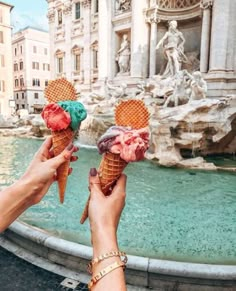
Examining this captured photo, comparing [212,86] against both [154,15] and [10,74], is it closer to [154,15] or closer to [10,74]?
[154,15]

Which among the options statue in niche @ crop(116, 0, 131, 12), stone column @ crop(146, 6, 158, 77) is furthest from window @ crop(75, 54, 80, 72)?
stone column @ crop(146, 6, 158, 77)

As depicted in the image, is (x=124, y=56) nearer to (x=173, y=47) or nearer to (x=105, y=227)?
(x=173, y=47)

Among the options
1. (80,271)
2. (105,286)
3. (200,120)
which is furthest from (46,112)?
(200,120)

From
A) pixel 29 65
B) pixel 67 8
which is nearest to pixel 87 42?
pixel 67 8

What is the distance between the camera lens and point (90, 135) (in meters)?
11.3

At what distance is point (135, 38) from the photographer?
574 inches

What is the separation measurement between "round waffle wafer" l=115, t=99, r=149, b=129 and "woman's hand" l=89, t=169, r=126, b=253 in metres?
0.28

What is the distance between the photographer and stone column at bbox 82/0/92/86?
742 inches

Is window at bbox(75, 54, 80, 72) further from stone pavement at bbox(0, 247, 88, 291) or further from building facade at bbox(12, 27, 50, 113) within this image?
building facade at bbox(12, 27, 50, 113)

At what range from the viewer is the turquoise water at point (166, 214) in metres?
3.20

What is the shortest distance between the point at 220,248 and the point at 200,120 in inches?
213

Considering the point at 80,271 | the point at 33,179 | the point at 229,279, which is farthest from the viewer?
the point at 80,271

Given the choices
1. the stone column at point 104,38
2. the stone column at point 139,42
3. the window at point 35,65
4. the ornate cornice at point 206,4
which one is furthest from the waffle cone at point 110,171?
the window at point 35,65

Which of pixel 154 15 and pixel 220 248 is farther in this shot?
pixel 154 15
